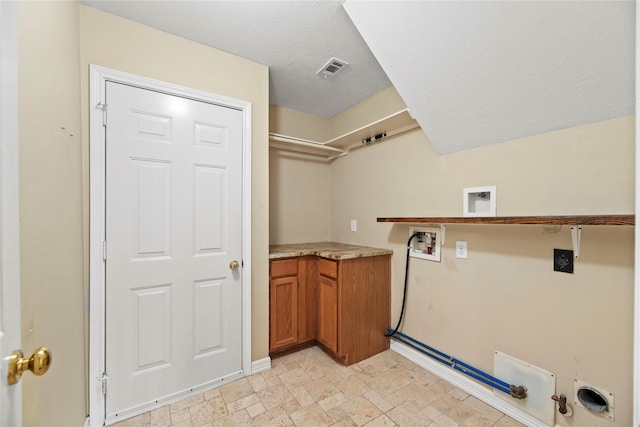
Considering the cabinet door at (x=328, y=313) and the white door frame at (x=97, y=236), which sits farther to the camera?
the cabinet door at (x=328, y=313)

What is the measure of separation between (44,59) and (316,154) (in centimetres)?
231

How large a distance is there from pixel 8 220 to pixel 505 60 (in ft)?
6.36

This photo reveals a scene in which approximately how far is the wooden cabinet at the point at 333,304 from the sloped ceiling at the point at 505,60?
1316 mm

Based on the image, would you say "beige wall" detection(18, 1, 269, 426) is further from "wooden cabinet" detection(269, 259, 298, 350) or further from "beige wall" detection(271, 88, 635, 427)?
"beige wall" detection(271, 88, 635, 427)

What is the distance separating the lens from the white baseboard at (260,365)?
202 cm

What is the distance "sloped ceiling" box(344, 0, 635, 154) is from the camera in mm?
1104

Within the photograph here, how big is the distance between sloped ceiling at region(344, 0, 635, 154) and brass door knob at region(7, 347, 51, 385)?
1902 mm

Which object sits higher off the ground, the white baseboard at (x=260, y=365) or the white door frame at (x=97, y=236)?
the white door frame at (x=97, y=236)

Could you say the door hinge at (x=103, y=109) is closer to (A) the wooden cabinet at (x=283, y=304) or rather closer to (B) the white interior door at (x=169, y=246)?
(B) the white interior door at (x=169, y=246)

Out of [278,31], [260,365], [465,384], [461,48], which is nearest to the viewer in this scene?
[461,48]

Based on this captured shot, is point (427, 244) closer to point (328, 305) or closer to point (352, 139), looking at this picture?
point (328, 305)

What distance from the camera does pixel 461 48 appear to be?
1377 mm

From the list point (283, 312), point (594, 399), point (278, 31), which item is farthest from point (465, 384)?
point (278, 31)

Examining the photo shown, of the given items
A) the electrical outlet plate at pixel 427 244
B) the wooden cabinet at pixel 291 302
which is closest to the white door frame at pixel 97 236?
the wooden cabinet at pixel 291 302
